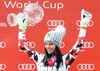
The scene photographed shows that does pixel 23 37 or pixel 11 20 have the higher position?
pixel 11 20

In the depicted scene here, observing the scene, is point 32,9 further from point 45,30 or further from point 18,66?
point 18,66

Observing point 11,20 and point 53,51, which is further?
point 11,20

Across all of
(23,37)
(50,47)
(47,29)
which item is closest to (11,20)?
(47,29)

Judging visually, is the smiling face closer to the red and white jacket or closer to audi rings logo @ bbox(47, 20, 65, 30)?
the red and white jacket

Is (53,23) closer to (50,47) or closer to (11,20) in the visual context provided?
(11,20)

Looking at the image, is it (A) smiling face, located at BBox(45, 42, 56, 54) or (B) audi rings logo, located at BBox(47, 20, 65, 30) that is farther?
(B) audi rings logo, located at BBox(47, 20, 65, 30)

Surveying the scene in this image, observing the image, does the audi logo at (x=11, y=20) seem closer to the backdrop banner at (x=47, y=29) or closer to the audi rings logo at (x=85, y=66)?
the backdrop banner at (x=47, y=29)

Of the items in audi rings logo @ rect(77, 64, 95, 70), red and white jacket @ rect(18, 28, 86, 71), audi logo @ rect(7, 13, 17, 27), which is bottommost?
audi rings logo @ rect(77, 64, 95, 70)

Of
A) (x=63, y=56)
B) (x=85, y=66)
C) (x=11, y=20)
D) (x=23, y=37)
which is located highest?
(x=11, y=20)

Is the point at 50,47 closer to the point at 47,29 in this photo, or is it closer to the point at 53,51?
the point at 53,51

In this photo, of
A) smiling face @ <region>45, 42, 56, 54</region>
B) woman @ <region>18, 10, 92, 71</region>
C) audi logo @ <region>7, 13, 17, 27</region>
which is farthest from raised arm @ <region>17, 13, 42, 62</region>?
audi logo @ <region>7, 13, 17, 27</region>

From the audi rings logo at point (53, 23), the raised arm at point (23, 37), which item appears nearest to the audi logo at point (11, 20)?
the audi rings logo at point (53, 23)

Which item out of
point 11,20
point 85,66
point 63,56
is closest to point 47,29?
point 11,20

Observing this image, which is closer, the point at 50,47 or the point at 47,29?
the point at 50,47
